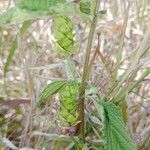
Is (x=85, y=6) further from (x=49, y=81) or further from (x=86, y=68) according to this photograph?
(x=49, y=81)

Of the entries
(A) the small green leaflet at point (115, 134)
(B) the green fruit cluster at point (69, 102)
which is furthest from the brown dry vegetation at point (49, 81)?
(A) the small green leaflet at point (115, 134)

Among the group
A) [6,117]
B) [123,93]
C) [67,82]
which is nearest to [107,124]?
[67,82]

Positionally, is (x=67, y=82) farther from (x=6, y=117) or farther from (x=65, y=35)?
(x=6, y=117)

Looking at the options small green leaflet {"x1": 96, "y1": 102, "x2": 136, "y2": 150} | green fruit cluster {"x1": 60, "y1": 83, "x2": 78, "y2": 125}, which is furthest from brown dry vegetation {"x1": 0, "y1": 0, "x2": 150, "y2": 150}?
small green leaflet {"x1": 96, "y1": 102, "x2": 136, "y2": 150}

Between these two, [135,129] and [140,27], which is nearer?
[135,129]

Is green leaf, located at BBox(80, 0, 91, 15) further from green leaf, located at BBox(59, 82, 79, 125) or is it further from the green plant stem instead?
green leaf, located at BBox(59, 82, 79, 125)
